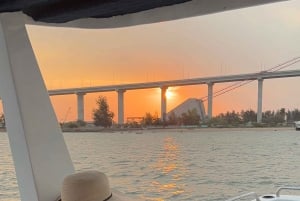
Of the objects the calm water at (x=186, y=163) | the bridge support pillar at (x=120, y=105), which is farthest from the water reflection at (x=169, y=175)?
the bridge support pillar at (x=120, y=105)

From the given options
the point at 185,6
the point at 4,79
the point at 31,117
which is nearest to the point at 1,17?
the point at 4,79

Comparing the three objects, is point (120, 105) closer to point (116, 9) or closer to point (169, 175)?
point (169, 175)

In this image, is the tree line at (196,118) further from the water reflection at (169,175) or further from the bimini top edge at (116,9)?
the bimini top edge at (116,9)

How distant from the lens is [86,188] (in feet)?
6.05

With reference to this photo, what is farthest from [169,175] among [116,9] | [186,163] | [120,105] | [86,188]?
[116,9]

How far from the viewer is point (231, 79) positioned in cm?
1611

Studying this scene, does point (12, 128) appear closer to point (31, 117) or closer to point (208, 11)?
point (31, 117)

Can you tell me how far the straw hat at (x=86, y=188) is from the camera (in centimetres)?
183

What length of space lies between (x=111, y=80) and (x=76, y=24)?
42.5 ft

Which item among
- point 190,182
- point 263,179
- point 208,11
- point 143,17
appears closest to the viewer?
point 208,11

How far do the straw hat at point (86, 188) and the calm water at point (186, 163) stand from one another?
153 inches

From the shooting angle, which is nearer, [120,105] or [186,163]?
[120,105]

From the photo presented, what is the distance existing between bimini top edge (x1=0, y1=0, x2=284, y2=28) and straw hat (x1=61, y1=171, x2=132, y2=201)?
1.99 feet

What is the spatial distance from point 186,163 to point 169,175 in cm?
283
